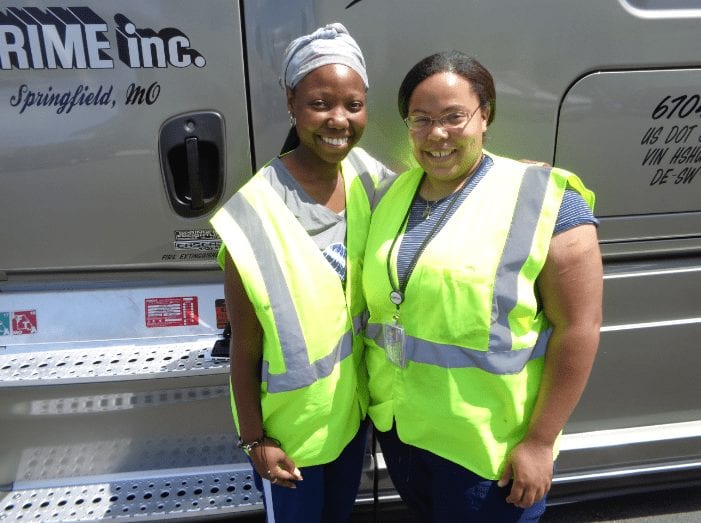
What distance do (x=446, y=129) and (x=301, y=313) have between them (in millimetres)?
503

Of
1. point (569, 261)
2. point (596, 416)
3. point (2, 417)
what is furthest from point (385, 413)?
point (2, 417)

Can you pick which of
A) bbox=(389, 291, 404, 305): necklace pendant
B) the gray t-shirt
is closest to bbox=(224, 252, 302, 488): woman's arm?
the gray t-shirt

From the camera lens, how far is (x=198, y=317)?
6.21 ft

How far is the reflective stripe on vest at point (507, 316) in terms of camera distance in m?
1.19

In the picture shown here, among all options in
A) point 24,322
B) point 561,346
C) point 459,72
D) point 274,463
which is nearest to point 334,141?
point 459,72

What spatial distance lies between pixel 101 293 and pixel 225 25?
0.90 metres

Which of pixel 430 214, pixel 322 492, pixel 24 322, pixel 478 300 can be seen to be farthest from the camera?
pixel 24 322

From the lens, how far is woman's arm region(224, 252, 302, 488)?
128 cm

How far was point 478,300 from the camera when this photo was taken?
3.94ft

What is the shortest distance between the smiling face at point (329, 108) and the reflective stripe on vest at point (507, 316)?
0.40 m

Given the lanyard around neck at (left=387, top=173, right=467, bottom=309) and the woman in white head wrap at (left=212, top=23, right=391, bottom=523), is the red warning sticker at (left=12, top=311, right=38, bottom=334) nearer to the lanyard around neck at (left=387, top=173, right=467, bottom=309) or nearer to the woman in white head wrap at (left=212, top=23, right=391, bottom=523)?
the woman in white head wrap at (left=212, top=23, right=391, bottom=523)

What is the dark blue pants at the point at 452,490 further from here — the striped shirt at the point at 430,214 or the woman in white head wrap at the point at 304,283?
the striped shirt at the point at 430,214

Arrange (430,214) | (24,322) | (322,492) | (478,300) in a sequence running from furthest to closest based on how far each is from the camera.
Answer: (24,322), (322,492), (430,214), (478,300)

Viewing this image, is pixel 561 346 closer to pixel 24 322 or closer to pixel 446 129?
pixel 446 129
